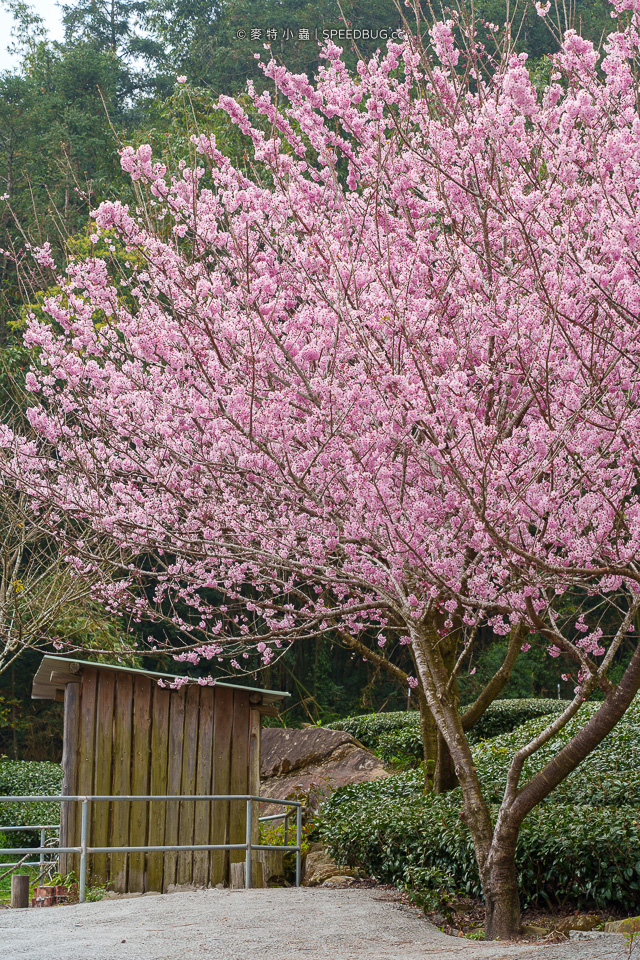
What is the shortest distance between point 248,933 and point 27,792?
902 centimetres

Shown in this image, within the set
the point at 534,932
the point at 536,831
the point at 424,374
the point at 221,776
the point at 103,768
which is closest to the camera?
the point at 424,374

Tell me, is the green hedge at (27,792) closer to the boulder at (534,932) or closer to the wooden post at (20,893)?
the wooden post at (20,893)

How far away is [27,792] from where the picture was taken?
510 inches

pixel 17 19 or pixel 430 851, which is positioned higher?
pixel 17 19

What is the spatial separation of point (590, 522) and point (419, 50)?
3.14 meters

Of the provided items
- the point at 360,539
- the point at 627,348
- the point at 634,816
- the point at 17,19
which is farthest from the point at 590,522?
the point at 17,19

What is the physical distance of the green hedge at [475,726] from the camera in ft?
40.8

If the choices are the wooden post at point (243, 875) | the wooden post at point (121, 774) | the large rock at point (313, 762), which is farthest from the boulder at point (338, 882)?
the large rock at point (313, 762)

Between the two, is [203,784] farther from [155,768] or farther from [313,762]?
[313,762]

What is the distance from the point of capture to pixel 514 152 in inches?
198

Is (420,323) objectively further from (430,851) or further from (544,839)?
(430,851)

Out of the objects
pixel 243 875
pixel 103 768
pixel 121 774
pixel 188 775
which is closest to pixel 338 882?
pixel 243 875

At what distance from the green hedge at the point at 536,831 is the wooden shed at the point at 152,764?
107 centimetres

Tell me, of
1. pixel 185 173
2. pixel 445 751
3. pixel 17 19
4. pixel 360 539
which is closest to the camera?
pixel 360 539
